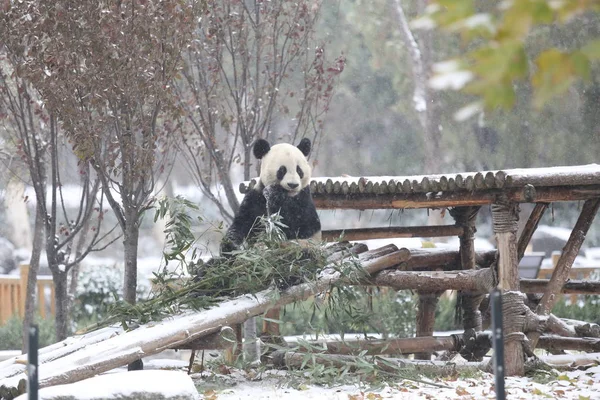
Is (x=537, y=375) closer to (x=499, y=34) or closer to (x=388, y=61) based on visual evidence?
(x=499, y=34)

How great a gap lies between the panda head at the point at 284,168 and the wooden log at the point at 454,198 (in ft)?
3.02

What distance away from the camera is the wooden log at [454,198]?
6176 mm

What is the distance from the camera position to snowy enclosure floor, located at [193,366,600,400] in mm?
5367

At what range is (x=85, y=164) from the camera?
7.20 meters

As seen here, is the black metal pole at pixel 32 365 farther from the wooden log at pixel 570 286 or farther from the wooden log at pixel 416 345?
the wooden log at pixel 570 286

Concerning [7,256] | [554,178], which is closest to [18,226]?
[7,256]

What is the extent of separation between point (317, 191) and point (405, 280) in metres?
1.11

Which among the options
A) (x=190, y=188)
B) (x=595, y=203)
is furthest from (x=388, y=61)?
(x=595, y=203)

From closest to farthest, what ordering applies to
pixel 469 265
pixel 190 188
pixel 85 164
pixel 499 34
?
pixel 499 34, pixel 85 164, pixel 469 265, pixel 190 188

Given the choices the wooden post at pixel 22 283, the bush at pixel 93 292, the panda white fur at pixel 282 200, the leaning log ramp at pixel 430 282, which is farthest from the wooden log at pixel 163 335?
the wooden post at pixel 22 283

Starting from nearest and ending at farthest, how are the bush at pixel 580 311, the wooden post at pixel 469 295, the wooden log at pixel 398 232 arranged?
the wooden post at pixel 469 295 < the wooden log at pixel 398 232 < the bush at pixel 580 311

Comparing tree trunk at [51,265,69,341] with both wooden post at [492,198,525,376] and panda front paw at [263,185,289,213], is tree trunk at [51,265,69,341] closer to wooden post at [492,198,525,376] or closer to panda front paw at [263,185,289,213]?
panda front paw at [263,185,289,213]

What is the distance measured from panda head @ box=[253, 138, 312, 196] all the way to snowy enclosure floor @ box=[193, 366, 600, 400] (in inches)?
57.9

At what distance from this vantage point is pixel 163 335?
16.5ft
